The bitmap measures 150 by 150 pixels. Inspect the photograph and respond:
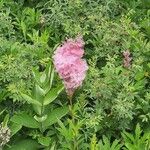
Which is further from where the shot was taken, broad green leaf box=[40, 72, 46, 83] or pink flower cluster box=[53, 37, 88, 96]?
broad green leaf box=[40, 72, 46, 83]

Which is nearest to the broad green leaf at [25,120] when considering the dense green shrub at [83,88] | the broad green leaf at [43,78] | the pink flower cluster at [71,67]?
the dense green shrub at [83,88]

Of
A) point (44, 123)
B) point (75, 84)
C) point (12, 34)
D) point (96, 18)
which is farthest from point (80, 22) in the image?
point (75, 84)

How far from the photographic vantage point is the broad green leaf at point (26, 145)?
158 inches

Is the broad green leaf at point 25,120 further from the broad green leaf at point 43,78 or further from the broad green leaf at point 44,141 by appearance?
the broad green leaf at point 43,78

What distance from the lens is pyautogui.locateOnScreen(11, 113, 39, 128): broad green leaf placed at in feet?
13.1

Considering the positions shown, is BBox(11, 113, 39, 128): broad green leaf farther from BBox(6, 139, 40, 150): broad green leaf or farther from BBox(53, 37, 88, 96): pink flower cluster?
BBox(53, 37, 88, 96): pink flower cluster

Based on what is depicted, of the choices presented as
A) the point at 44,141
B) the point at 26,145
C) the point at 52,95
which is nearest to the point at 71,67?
the point at 52,95

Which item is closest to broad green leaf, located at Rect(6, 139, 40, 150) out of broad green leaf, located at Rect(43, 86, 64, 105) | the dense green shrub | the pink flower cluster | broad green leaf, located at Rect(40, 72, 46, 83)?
the dense green shrub

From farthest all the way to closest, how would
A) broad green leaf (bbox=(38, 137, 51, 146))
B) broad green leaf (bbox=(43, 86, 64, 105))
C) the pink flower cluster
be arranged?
broad green leaf (bbox=(43, 86, 64, 105)) < broad green leaf (bbox=(38, 137, 51, 146)) < the pink flower cluster

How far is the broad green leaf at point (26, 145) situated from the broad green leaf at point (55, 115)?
0.17m

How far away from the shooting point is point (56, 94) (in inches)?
158

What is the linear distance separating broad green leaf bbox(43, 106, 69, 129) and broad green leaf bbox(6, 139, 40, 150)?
17cm

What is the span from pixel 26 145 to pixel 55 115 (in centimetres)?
35

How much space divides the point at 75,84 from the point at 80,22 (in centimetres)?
179
